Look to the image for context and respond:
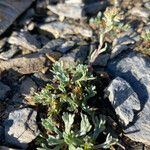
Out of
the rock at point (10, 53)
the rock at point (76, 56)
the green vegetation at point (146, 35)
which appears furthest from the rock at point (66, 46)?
the green vegetation at point (146, 35)

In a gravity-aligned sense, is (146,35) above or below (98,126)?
above

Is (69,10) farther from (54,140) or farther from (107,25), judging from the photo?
(54,140)

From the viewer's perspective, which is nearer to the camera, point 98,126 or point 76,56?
point 98,126

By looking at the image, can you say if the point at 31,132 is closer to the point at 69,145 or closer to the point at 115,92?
the point at 69,145

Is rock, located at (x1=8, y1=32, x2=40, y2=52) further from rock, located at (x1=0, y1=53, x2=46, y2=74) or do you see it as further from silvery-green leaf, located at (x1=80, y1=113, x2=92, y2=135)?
silvery-green leaf, located at (x1=80, y1=113, x2=92, y2=135)

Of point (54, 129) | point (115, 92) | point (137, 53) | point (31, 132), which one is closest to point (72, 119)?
point (54, 129)

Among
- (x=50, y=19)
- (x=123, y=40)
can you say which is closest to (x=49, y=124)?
(x=123, y=40)

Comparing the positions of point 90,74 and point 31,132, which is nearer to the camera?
point 31,132
